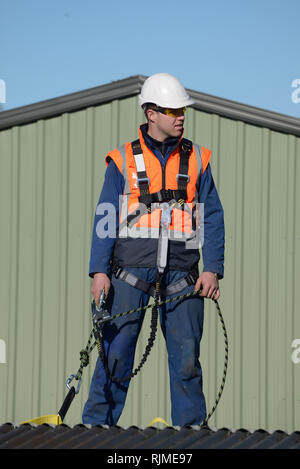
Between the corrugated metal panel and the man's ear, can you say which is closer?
the corrugated metal panel

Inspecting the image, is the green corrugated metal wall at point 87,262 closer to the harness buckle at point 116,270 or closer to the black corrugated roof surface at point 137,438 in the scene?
the harness buckle at point 116,270

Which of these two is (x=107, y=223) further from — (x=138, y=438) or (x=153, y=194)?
(x=138, y=438)

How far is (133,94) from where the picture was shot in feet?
23.0

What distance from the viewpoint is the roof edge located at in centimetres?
700

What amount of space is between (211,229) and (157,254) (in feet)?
1.53

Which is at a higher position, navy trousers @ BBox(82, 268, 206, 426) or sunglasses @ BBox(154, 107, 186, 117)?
sunglasses @ BBox(154, 107, 186, 117)

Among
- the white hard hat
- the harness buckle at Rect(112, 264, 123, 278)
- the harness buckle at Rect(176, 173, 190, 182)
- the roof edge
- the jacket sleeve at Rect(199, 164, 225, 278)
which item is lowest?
the harness buckle at Rect(112, 264, 123, 278)

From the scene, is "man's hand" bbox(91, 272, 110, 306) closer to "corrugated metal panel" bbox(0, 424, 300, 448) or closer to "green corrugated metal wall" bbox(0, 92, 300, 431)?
"corrugated metal panel" bbox(0, 424, 300, 448)

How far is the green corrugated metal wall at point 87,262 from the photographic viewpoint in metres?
7.06

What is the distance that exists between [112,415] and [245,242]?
9.52ft

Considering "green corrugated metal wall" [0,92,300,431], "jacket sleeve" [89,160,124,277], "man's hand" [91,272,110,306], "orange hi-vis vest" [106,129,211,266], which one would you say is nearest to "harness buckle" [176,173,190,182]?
"orange hi-vis vest" [106,129,211,266]

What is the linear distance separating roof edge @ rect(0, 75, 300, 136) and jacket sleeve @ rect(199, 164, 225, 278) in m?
2.30

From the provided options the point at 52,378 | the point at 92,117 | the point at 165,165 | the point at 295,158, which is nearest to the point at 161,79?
the point at 165,165

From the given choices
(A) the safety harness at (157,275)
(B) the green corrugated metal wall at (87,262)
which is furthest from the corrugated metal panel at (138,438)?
(B) the green corrugated metal wall at (87,262)
